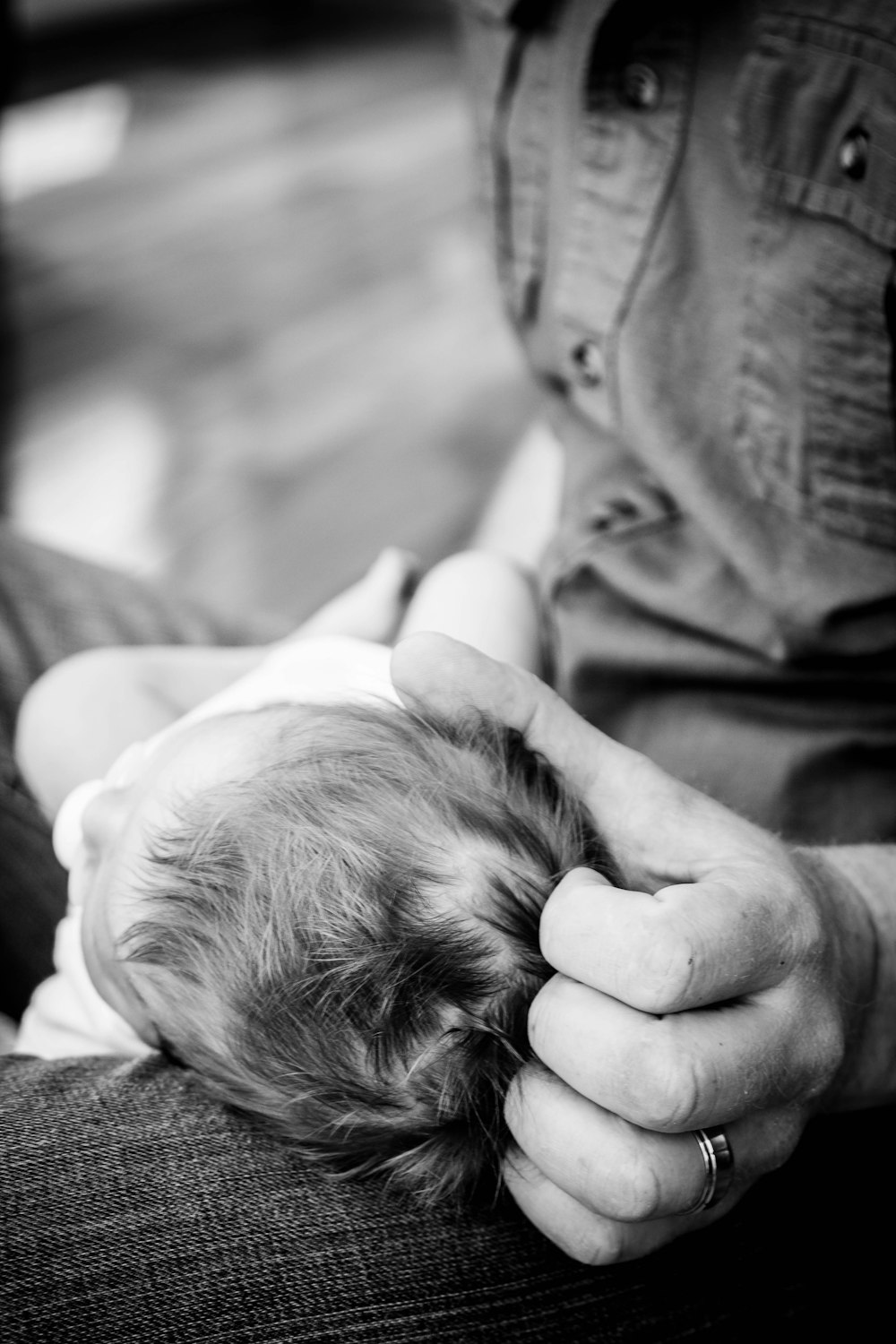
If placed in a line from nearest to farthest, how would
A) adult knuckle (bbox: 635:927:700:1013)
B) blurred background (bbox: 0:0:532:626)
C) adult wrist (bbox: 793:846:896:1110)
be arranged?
adult knuckle (bbox: 635:927:700:1013), adult wrist (bbox: 793:846:896:1110), blurred background (bbox: 0:0:532:626)

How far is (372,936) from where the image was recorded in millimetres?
577

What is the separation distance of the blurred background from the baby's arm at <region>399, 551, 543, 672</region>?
0.89 metres

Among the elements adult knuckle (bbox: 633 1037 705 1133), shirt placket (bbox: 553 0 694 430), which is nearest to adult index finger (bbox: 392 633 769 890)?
adult knuckle (bbox: 633 1037 705 1133)

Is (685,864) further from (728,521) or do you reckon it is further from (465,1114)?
(728,521)

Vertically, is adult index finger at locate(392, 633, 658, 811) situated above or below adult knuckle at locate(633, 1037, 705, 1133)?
above

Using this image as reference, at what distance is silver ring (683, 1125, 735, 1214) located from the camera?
51cm

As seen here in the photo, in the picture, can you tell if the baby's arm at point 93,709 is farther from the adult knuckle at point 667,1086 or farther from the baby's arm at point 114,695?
the adult knuckle at point 667,1086

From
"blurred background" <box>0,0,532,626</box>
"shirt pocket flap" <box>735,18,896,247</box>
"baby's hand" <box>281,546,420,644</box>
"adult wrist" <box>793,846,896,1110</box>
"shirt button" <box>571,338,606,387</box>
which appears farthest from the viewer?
"blurred background" <box>0,0,532,626</box>

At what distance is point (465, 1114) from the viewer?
0.58m

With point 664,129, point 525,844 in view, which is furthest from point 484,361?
point 525,844

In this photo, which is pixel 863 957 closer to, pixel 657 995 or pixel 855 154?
pixel 657 995

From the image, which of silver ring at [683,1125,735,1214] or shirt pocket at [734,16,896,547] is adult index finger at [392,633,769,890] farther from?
shirt pocket at [734,16,896,547]

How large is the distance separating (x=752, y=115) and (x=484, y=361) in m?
2.03

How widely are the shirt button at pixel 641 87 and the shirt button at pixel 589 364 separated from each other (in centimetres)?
16
